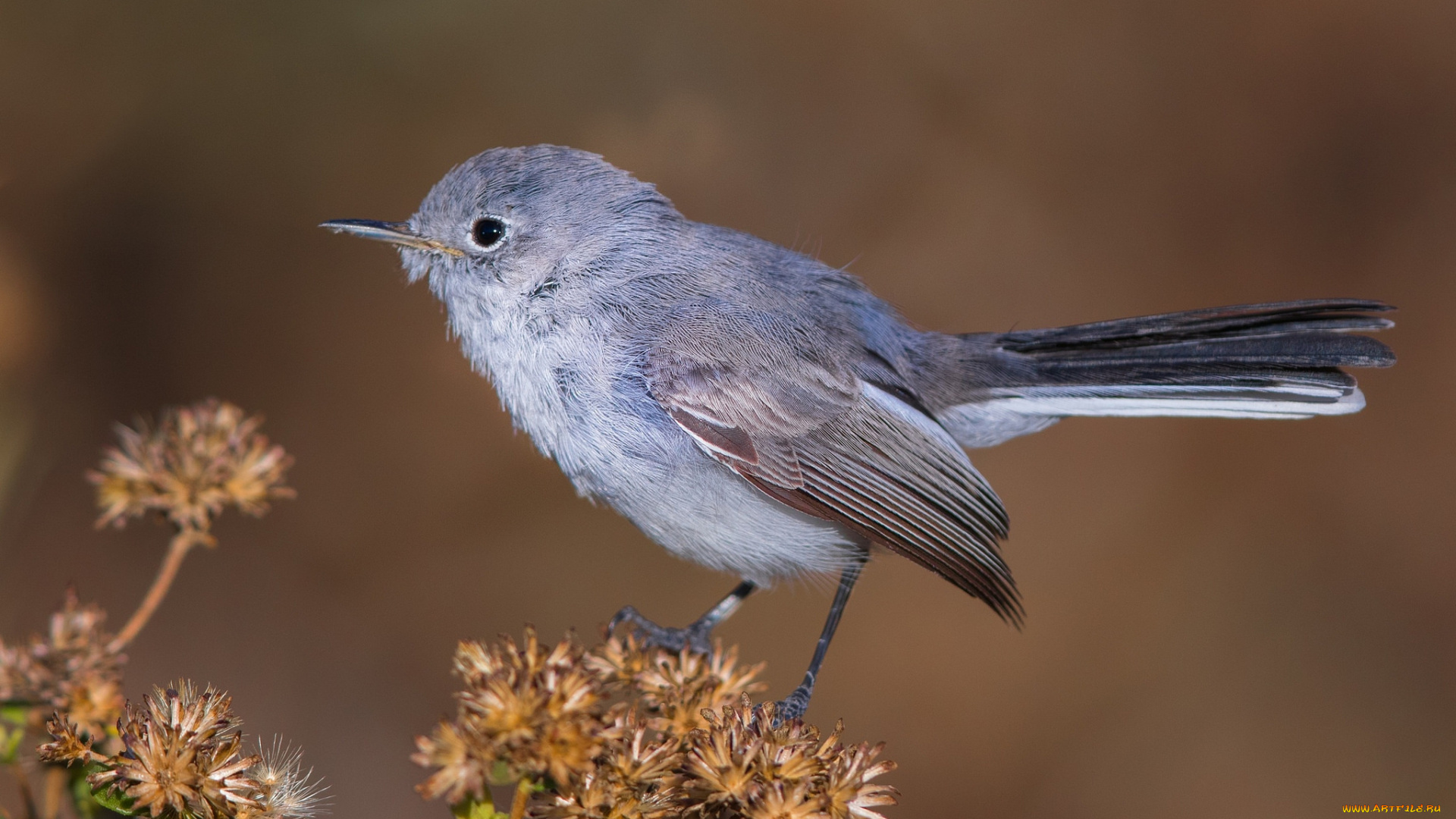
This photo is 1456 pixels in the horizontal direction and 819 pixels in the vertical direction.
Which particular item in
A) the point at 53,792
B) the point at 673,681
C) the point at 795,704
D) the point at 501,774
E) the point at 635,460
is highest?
the point at 635,460

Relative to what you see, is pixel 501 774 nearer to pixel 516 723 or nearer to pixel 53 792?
pixel 516 723

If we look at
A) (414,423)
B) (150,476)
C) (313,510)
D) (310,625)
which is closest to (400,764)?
(310,625)

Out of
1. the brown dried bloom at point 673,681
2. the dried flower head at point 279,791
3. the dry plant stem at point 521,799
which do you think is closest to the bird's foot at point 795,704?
the brown dried bloom at point 673,681

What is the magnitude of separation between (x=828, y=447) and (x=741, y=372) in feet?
0.80

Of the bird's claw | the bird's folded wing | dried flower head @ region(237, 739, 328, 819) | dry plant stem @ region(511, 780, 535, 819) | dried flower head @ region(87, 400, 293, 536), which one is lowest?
dried flower head @ region(237, 739, 328, 819)

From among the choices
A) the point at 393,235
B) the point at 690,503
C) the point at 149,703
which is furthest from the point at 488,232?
the point at 149,703

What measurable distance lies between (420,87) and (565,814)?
8.36 ft

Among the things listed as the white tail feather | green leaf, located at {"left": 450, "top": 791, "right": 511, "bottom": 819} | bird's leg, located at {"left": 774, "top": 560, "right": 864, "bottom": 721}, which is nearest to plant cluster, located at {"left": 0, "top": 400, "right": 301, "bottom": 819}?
green leaf, located at {"left": 450, "top": 791, "right": 511, "bottom": 819}

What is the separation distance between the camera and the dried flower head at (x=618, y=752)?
3.23 feet

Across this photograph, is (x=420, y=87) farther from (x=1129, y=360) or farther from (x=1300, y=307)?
(x=1300, y=307)

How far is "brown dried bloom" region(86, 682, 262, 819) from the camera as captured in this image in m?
0.98

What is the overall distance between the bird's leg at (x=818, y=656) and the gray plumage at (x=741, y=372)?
12cm

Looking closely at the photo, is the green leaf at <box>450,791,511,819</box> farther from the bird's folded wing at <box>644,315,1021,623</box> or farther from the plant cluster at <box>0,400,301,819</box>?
the bird's folded wing at <box>644,315,1021,623</box>

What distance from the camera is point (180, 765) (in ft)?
3.26
